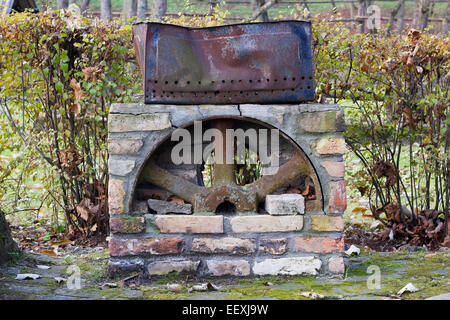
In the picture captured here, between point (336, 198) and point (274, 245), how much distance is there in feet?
1.62

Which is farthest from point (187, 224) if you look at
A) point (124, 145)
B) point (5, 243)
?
point (5, 243)

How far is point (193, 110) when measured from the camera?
11.7 feet

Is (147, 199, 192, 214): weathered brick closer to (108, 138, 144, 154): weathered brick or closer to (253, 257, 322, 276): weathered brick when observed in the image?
(108, 138, 144, 154): weathered brick

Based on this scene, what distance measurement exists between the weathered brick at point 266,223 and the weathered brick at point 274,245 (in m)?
0.07

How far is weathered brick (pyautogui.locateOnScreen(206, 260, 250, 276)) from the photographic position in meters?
3.55

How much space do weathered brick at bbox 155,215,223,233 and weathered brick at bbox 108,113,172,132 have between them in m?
0.58

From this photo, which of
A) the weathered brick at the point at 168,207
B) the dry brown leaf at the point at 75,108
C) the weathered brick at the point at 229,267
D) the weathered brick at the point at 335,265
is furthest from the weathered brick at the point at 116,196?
the weathered brick at the point at 335,265

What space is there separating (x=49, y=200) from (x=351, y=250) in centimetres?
263

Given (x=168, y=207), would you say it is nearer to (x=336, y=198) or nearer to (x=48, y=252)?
(x=336, y=198)

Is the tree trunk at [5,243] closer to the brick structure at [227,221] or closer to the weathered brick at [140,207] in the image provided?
the brick structure at [227,221]

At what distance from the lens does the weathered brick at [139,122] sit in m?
3.53

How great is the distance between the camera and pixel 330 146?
3.55 m

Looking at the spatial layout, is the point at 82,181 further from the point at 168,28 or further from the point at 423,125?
the point at 423,125

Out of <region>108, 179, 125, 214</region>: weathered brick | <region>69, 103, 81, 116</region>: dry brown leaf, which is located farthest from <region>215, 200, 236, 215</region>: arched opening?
<region>69, 103, 81, 116</region>: dry brown leaf
